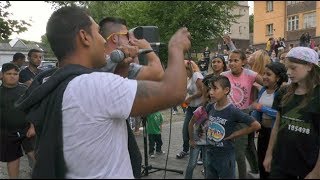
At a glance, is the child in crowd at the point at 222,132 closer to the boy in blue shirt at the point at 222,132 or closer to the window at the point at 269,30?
the boy in blue shirt at the point at 222,132

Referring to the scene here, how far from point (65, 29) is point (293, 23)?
33282 millimetres

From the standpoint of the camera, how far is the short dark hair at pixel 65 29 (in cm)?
190

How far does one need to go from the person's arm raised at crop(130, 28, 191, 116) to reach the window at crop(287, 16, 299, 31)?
32.3m

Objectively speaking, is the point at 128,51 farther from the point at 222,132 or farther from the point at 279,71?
the point at 279,71

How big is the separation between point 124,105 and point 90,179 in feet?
1.10

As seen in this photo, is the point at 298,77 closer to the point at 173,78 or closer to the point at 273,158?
the point at 273,158

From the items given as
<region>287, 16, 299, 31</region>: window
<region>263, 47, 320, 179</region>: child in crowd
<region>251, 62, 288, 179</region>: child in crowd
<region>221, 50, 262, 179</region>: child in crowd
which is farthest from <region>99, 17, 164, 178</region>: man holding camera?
<region>287, 16, 299, 31</region>: window

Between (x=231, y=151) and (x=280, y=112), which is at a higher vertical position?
(x=280, y=112)

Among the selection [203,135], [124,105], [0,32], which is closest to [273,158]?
[203,135]

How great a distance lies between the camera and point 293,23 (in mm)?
32906

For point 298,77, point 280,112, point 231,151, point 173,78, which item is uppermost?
point 173,78

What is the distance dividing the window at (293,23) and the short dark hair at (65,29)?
32229 mm

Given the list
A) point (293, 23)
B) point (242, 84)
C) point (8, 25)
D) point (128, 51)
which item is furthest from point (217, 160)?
point (293, 23)

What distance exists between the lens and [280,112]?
3.49 m
